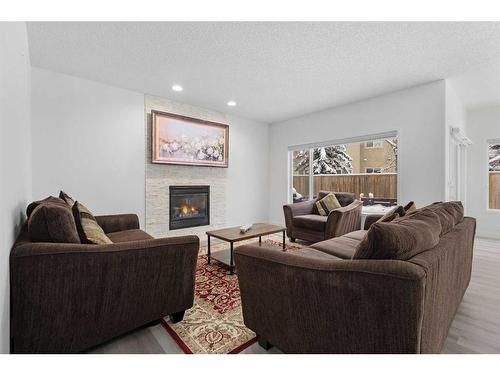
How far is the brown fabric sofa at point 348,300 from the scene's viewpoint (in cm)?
90

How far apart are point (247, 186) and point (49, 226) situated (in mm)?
4082

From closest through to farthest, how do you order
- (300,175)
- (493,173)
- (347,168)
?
(493,173) → (347,168) → (300,175)

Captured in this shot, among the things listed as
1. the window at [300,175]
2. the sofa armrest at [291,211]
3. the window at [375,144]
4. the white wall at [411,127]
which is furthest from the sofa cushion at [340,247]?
the window at [300,175]

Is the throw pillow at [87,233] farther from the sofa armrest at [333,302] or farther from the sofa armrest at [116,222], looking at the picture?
the sofa armrest at [116,222]

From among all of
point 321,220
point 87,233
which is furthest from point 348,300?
point 321,220

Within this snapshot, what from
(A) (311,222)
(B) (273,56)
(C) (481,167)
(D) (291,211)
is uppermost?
(B) (273,56)

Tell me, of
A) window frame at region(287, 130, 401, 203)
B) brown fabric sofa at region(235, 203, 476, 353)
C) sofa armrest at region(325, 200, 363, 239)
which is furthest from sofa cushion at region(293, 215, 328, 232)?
brown fabric sofa at region(235, 203, 476, 353)

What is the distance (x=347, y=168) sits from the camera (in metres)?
4.92

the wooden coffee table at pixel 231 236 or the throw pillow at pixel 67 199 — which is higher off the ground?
the throw pillow at pixel 67 199

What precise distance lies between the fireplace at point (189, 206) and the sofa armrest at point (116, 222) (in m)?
1.08

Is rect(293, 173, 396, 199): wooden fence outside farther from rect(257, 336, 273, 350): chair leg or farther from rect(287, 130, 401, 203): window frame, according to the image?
rect(257, 336, 273, 350): chair leg

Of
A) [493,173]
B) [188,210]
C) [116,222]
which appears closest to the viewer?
[116,222]

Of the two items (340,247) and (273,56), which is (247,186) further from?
(340,247)
